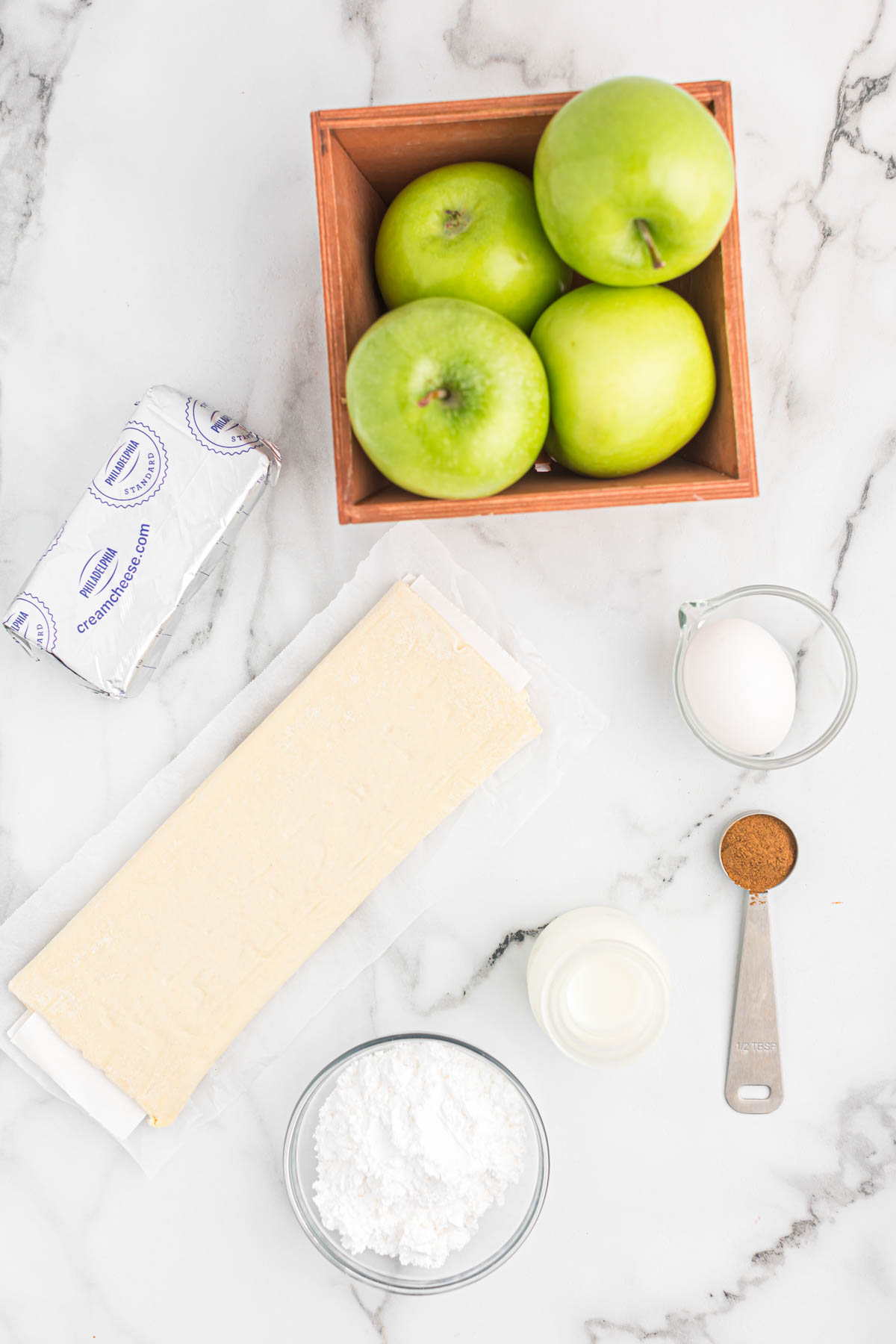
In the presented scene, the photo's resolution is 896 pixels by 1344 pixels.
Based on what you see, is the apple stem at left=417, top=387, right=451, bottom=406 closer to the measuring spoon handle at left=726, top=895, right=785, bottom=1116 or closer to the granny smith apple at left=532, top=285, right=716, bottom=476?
the granny smith apple at left=532, top=285, right=716, bottom=476

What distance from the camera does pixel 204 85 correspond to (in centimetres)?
77

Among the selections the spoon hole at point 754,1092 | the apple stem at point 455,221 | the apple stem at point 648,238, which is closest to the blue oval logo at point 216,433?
the apple stem at point 455,221

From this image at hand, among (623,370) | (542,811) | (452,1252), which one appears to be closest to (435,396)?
(623,370)

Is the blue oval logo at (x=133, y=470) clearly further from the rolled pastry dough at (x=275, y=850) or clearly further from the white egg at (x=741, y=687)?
the white egg at (x=741, y=687)

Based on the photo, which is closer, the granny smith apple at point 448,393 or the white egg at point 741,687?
the granny smith apple at point 448,393

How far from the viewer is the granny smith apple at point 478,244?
0.60 m

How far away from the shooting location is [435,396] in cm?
56

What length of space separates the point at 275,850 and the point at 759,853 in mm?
394

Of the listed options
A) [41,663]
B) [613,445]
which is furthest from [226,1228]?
[613,445]

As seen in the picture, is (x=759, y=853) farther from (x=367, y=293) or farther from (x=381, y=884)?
(x=367, y=293)

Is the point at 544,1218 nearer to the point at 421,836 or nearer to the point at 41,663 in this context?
the point at 421,836

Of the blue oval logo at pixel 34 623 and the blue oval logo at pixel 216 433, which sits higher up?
the blue oval logo at pixel 216 433

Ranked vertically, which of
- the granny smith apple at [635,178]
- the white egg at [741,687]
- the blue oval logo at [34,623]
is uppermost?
the granny smith apple at [635,178]

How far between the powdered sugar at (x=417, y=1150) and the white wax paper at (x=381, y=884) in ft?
0.28
